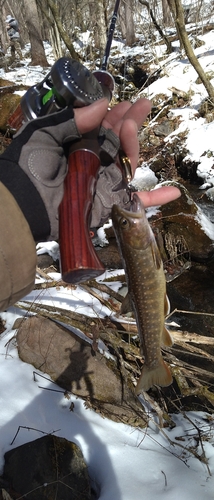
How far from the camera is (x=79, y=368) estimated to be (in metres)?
4.01

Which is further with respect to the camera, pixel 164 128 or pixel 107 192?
pixel 164 128

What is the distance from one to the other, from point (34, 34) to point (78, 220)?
1652 cm

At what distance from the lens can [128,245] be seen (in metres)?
2.17

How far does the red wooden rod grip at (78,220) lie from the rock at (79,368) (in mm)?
2394

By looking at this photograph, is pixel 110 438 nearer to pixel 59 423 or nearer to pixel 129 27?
pixel 59 423

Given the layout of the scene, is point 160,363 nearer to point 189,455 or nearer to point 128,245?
point 128,245

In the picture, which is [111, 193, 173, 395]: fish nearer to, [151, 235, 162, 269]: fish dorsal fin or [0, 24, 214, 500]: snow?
[151, 235, 162, 269]: fish dorsal fin

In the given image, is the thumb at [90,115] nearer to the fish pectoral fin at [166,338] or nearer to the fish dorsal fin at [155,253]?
the fish dorsal fin at [155,253]

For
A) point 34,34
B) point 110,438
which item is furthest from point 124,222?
point 34,34

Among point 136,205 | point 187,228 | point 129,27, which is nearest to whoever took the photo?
point 136,205

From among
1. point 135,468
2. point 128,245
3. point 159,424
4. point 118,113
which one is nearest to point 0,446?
point 135,468

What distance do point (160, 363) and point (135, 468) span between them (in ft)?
5.04

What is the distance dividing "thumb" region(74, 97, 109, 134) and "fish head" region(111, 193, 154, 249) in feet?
1.46

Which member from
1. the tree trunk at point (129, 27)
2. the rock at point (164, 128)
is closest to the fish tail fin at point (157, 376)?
the rock at point (164, 128)
